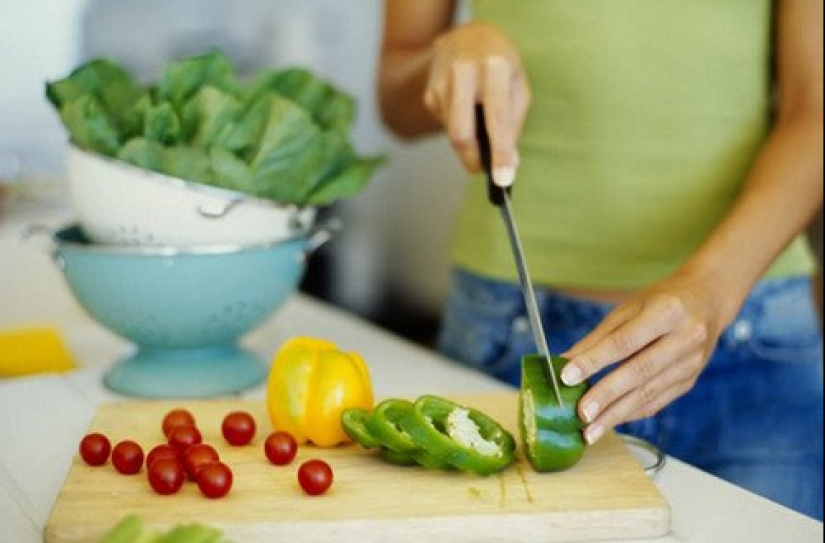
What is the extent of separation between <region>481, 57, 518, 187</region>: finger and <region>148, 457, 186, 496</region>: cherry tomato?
1.43ft

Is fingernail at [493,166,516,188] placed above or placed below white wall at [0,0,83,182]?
above

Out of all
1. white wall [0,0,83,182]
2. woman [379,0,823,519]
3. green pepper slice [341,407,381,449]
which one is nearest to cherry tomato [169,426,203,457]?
green pepper slice [341,407,381,449]

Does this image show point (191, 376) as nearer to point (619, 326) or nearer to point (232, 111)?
point (232, 111)

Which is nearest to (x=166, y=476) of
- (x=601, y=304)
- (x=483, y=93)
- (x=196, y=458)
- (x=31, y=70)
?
(x=196, y=458)

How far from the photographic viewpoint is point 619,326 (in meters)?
1.09

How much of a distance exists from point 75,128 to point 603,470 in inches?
25.2

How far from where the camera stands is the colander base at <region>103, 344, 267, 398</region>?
1333 mm

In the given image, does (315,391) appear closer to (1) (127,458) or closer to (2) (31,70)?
(1) (127,458)

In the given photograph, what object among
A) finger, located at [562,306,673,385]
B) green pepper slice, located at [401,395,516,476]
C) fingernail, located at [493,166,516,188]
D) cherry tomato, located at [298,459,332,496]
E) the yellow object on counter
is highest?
fingernail, located at [493,166,516,188]

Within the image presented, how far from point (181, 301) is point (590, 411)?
18.6 inches

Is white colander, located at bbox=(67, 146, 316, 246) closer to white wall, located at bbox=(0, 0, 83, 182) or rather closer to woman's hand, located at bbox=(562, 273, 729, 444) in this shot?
woman's hand, located at bbox=(562, 273, 729, 444)

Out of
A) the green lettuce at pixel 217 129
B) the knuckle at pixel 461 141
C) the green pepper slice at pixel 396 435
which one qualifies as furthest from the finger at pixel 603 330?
the green lettuce at pixel 217 129

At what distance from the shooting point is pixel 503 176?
123 centimetres

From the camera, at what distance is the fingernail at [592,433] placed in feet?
3.38
